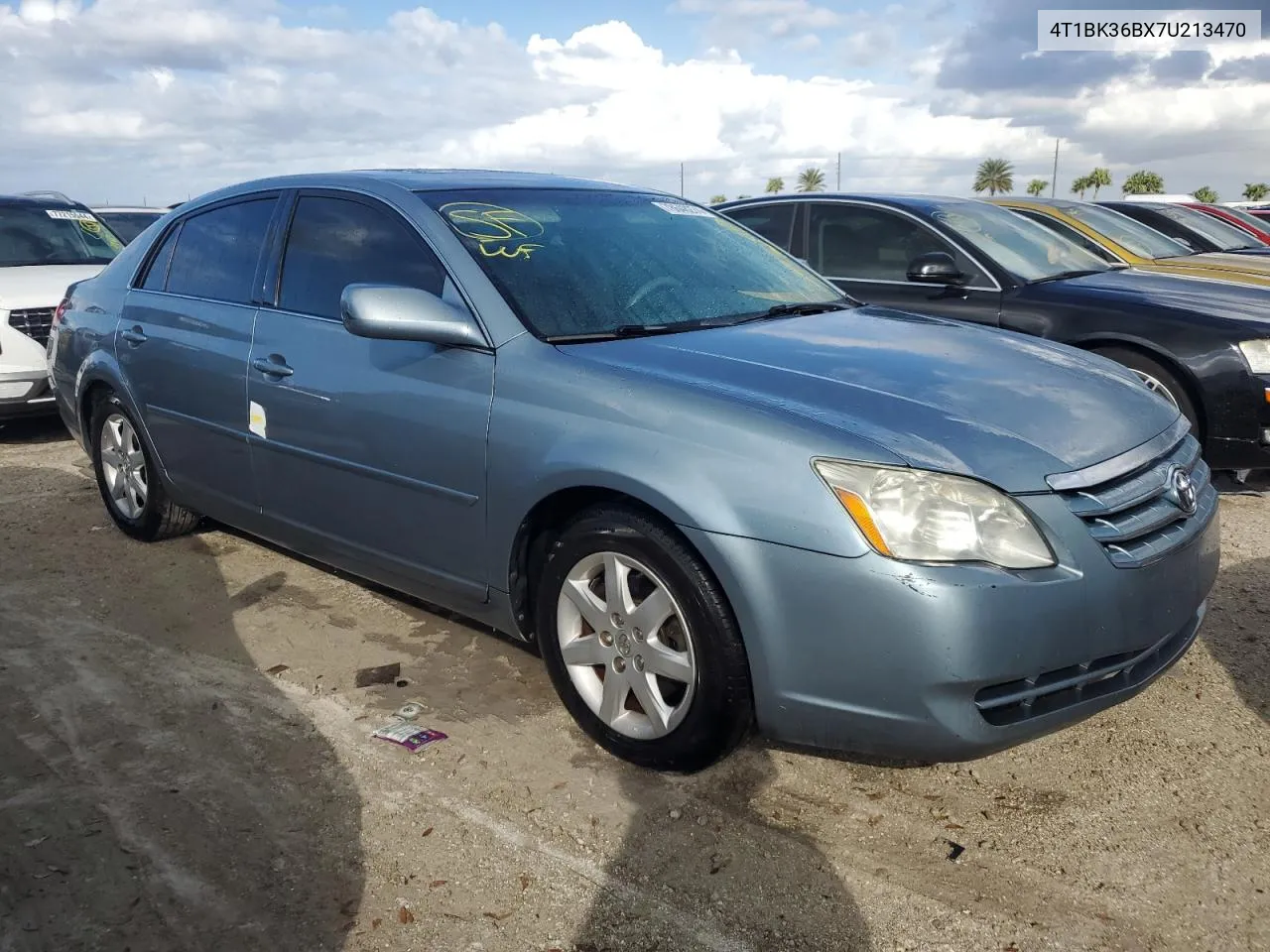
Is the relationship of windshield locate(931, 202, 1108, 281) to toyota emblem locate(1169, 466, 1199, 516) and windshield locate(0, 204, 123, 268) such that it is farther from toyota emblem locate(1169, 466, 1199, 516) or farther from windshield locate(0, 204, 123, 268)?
windshield locate(0, 204, 123, 268)

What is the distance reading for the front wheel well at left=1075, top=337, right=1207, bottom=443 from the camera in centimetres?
552

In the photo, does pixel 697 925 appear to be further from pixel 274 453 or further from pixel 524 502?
pixel 274 453

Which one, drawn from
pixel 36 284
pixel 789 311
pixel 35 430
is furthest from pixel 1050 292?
pixel 35 430

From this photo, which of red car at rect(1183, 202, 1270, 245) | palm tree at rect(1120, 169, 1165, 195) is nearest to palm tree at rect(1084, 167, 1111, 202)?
palm tree at rect(1120, 169, 1165, 195)

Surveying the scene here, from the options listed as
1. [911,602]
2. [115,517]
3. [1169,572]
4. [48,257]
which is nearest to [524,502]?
[911,602]

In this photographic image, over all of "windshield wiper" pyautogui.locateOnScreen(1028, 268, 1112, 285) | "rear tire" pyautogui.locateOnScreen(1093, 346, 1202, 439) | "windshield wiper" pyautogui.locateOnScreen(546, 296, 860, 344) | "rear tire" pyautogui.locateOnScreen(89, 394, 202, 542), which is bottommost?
"rear tire" pyautogui.locateOnScreen(89, 394, 202, 542)

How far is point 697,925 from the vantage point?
235 centimetres

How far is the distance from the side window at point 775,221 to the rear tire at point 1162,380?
2210 millimetres

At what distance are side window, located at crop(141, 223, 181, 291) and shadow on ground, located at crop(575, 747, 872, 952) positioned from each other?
323 cm

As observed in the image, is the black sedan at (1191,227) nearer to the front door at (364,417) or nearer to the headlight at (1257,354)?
the headlight at (1257,354)

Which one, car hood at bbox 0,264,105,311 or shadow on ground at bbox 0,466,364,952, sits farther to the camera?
car hood at bbox 0,264,105,311

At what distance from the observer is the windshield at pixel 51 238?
28.5ft

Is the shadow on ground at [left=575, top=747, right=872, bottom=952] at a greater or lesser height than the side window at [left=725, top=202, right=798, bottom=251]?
lesser

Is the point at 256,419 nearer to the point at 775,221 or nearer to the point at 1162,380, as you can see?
the point at 775,221
